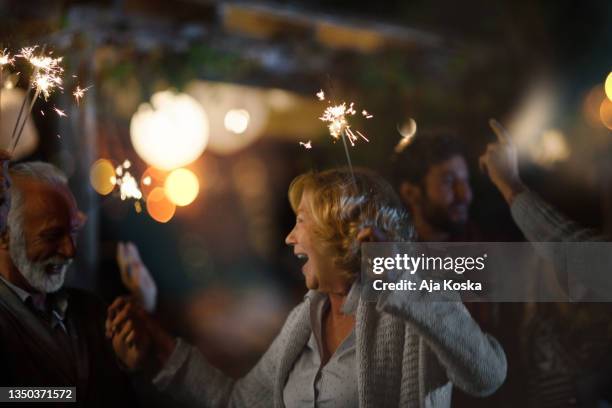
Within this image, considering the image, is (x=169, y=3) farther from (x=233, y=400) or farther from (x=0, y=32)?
(x=233, y=400)

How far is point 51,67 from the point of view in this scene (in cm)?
243

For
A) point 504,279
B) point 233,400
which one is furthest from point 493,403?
point 233,400

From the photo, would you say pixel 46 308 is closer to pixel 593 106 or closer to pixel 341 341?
pixel 341 341

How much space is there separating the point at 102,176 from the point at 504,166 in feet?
5.45

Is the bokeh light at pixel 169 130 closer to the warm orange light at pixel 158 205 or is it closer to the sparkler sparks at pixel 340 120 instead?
the warm orange light at pixel 158 205

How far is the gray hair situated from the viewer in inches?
92.4

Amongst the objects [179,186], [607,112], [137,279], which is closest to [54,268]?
[137,279]

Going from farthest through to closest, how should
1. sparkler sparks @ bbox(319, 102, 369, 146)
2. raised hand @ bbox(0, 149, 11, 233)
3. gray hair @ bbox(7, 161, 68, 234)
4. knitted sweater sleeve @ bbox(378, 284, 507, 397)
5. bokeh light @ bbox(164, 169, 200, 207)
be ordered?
bokeh light @ bbox(164, 169, 200, 207) < sparkler sparks @ bbox(319, 102, 369, 146) < gray hair @ bbox(7, 161, 68, 234) < raised hand @ bbox(0, 149, 11, 233) < knitted sweater sleeve @ bbox(378, 284, 507, 397)

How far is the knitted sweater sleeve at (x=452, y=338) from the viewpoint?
2066 mm

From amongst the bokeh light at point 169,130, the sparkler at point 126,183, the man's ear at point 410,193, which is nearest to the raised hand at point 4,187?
the sparkler at point 126,183

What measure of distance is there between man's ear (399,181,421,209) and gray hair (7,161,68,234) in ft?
4.18

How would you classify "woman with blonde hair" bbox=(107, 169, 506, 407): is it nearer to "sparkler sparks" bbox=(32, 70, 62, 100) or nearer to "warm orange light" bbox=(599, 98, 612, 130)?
"sparkler sparks" bbox=(32, 70, 62, 100)

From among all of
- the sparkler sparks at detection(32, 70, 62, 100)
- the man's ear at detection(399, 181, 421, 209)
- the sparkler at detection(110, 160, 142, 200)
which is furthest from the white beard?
the man's ear at detection(399, 181, 421, 209)

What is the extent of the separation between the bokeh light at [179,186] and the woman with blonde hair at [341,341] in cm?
64
